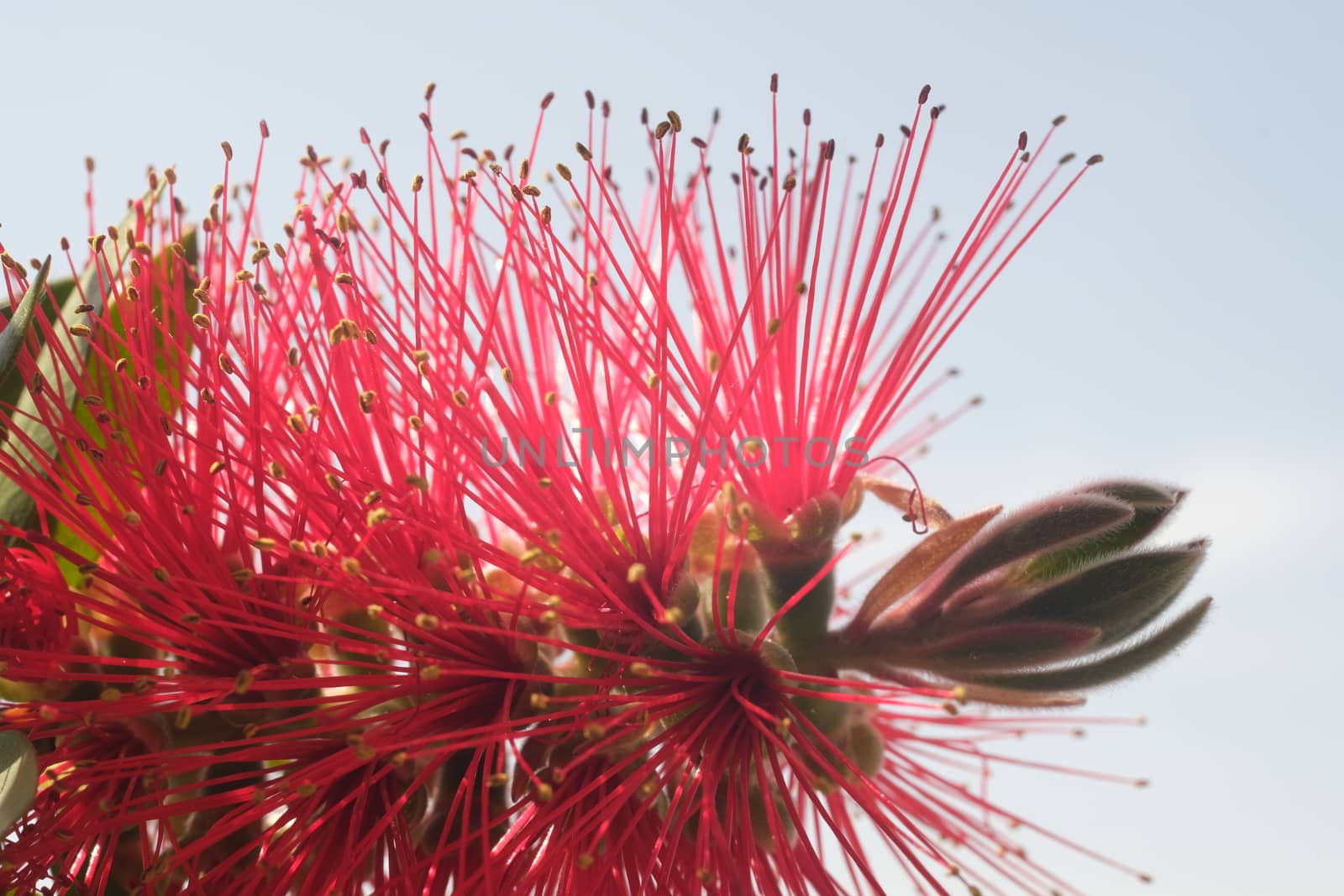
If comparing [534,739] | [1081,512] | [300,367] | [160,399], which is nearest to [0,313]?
[160,399]

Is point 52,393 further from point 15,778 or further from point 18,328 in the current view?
point 15,778

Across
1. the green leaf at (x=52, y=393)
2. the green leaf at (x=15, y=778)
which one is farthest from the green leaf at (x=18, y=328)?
the green leaf at (x=15, y=778)

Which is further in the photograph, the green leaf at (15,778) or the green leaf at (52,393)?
the green leaf at (52,393)

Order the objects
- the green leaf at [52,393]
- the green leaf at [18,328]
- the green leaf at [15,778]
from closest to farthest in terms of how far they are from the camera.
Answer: the green leaf at [15,778], the green leaf at [18,328], the green leaf at [52,393]

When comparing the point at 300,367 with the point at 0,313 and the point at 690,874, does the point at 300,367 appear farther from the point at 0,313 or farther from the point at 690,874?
the point at 690,874

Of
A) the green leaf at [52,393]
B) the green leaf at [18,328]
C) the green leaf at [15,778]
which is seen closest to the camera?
the green leaf at [15,778]

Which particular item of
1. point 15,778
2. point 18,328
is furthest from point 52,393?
point 15,778

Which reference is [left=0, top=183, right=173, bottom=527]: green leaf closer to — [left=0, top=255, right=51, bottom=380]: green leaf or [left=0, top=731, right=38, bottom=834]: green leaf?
[left=0, top=255, right=51, bottom=380]: green leaf

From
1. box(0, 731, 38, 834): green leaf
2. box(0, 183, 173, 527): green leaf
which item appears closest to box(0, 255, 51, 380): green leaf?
box(0, 183, 173, 527): green leaf

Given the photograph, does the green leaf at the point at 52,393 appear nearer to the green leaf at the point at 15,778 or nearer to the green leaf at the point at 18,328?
the green leaf at the point at 18,328
